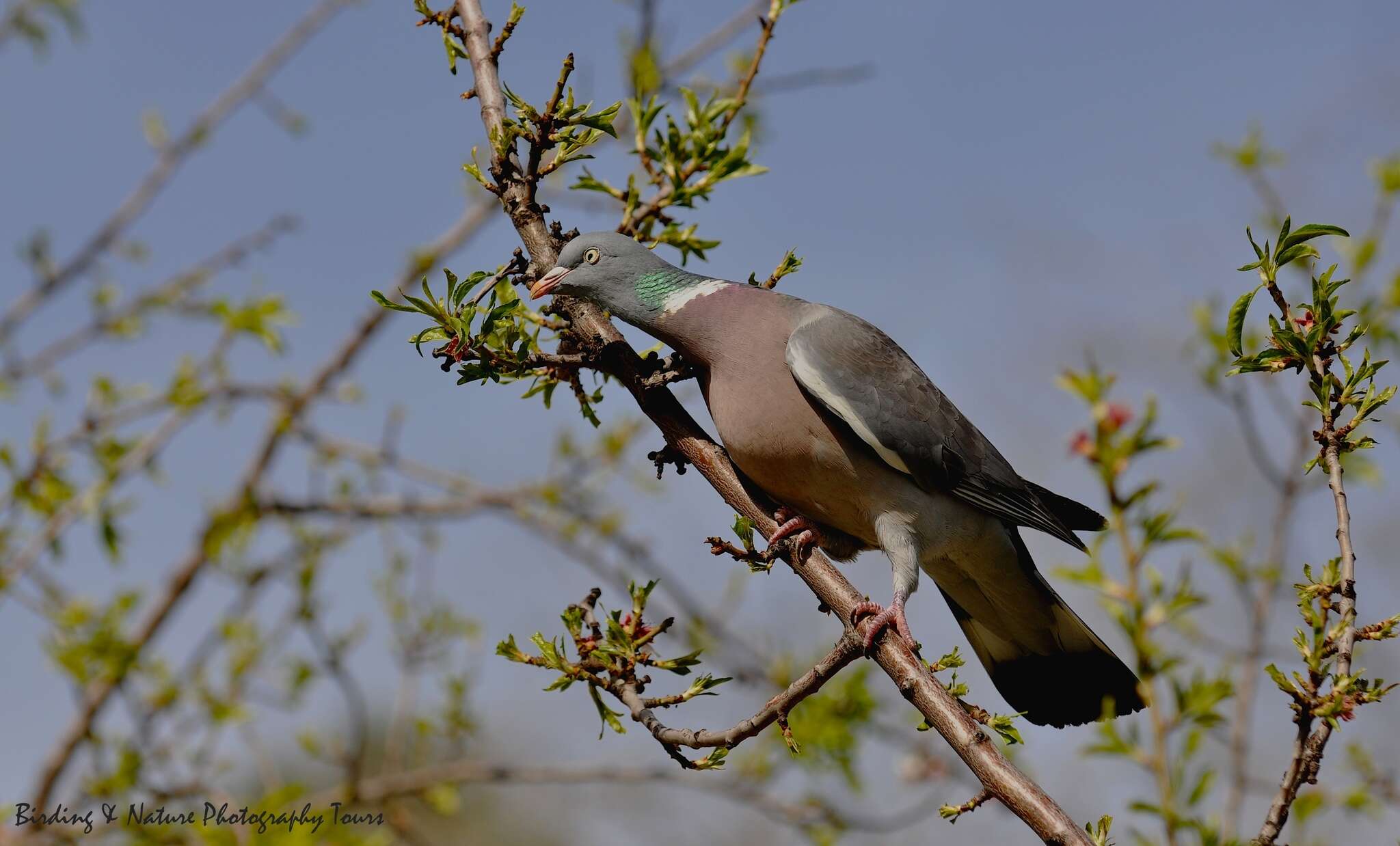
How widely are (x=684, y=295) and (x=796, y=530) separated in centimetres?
66

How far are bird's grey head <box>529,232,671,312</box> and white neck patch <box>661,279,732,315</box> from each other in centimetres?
8

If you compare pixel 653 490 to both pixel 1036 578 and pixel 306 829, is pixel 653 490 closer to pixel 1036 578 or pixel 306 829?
pixel 1036 578

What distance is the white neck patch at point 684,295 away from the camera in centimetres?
280

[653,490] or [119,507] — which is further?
[653,490]

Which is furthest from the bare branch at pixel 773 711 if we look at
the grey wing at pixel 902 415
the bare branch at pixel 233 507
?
the bare branch at pixel 233 507

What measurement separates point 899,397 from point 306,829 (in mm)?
1853

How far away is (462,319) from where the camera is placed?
229 centimetres

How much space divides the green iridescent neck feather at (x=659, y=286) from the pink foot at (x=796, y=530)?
1.98 ft

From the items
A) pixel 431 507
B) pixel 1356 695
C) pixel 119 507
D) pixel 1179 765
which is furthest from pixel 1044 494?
pixel 119 507

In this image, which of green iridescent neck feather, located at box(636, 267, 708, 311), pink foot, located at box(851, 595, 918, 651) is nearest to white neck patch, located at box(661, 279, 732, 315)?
green iridescent neck feather, located at box(636, 267, 708, 311)

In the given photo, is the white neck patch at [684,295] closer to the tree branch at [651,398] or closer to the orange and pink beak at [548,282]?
the tree branch at [651,398]

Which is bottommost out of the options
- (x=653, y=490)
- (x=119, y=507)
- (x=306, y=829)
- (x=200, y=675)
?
(x=306, y=829)

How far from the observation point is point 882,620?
2330 millimetres

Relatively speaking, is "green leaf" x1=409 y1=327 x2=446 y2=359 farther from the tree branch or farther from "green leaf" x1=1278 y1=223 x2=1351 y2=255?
"green leaf" x1=1278 y1=223 x2=1351 y2=255
